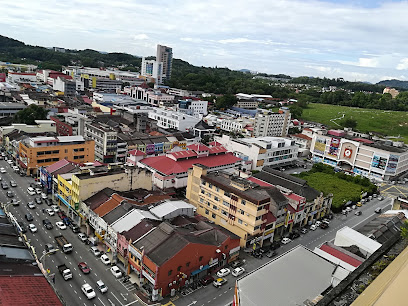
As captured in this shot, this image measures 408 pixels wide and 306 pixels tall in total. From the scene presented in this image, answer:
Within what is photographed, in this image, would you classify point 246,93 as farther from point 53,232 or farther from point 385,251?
point 385,251

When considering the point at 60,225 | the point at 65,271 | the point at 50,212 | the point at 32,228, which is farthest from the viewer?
the point at 50,212

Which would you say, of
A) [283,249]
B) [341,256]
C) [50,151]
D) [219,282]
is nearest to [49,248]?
[219,282]

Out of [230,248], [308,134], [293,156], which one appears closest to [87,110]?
[293,156]

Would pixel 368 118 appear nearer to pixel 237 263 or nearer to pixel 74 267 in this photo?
pixel 237 263

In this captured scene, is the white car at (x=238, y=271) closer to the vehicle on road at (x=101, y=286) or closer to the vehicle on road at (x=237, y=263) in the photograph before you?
the vehicle on road at (x=237, y=263)

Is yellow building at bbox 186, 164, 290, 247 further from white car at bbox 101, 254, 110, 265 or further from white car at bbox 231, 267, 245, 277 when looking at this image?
white car at bbox 101, 254, 110, 265

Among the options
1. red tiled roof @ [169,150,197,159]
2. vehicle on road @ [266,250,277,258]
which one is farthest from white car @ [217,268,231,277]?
red tiled roof @ [169,150,197,159]

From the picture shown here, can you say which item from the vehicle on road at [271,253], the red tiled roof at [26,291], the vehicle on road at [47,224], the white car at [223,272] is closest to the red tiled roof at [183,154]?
the vehicle on road at [47,224]
